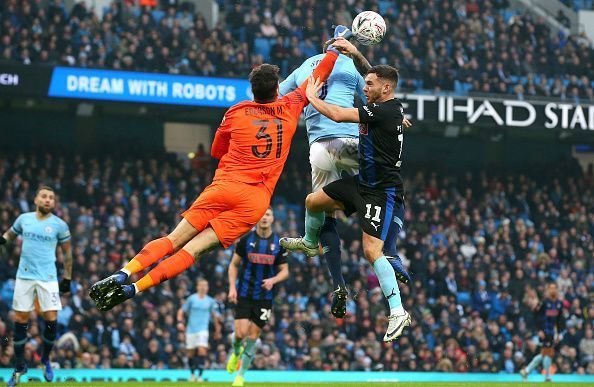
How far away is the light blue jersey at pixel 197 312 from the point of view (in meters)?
17.8

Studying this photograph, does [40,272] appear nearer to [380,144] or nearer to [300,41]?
[380,144]

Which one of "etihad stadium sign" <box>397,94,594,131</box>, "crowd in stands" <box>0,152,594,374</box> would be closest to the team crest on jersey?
"crowd in stands" <box>0,152,594,374</box>

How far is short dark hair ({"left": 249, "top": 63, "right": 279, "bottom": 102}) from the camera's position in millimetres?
9992

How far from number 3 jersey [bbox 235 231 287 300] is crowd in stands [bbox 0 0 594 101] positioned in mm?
10566

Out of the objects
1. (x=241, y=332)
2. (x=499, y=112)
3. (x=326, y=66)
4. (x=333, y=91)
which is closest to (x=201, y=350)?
(x=241, y=332)

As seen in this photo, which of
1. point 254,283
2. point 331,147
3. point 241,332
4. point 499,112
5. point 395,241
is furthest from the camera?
point 499,112

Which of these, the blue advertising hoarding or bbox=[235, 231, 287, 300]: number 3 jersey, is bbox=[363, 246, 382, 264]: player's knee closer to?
bbox=[235, 231, 287, 300]: number 3 jersey

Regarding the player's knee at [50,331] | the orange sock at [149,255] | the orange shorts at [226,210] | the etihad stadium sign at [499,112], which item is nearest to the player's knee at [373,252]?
the orange shorts at [226,210]

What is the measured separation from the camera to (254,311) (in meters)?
15.4

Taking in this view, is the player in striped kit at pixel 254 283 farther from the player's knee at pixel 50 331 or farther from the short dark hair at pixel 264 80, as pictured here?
the short dark hair at pixel 264 80

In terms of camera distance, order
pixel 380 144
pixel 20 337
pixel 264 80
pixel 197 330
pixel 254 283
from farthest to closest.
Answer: pixel 197 330, pixel 254 283, pixel 20 337, pixel 380 144, pixel 264 80

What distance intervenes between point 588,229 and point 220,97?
11708 millimetres

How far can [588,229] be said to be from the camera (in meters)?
29.7

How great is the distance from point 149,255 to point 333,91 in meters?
2.93
